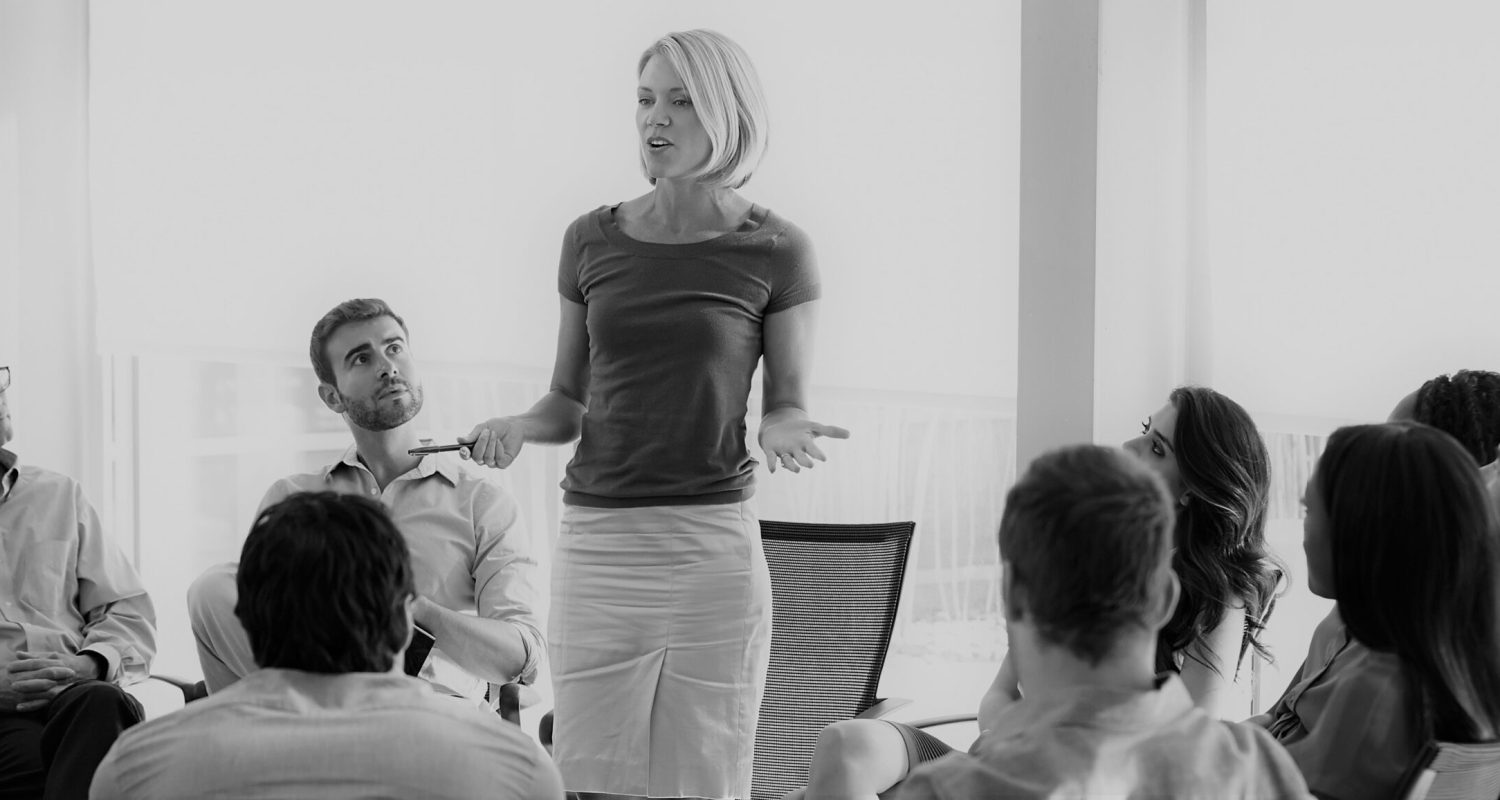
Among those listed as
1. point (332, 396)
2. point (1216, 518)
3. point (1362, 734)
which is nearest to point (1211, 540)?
point (1216, 518)

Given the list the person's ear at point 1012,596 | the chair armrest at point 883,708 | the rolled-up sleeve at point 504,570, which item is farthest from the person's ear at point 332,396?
the person's ear at point 1012,596

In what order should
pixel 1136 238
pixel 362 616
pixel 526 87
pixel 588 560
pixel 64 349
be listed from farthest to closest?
pixel 64 349 < pixel 526 87 < pixel 1136 238 < pixel 588 560 < pixel 362 616

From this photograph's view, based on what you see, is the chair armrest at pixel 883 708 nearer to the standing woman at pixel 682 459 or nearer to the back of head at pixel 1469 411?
the standing woman at pixel 682 459

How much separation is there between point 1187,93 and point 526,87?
82.3 inches

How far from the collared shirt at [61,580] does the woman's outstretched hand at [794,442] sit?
5.61ft

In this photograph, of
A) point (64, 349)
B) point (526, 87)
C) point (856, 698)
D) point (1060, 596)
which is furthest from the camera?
point (64, 349)

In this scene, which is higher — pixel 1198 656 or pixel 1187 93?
pixel 1187 93

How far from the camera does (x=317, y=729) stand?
1.52 m

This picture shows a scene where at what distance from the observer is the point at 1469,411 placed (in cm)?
254

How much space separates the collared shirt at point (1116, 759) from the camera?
4.70ft

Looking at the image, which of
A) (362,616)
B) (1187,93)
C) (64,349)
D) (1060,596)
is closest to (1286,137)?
(1187,93)

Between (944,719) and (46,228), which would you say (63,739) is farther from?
(46,228)

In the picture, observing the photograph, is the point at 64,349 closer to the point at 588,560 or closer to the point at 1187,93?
the point at 588,560

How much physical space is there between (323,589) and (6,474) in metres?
2.20
